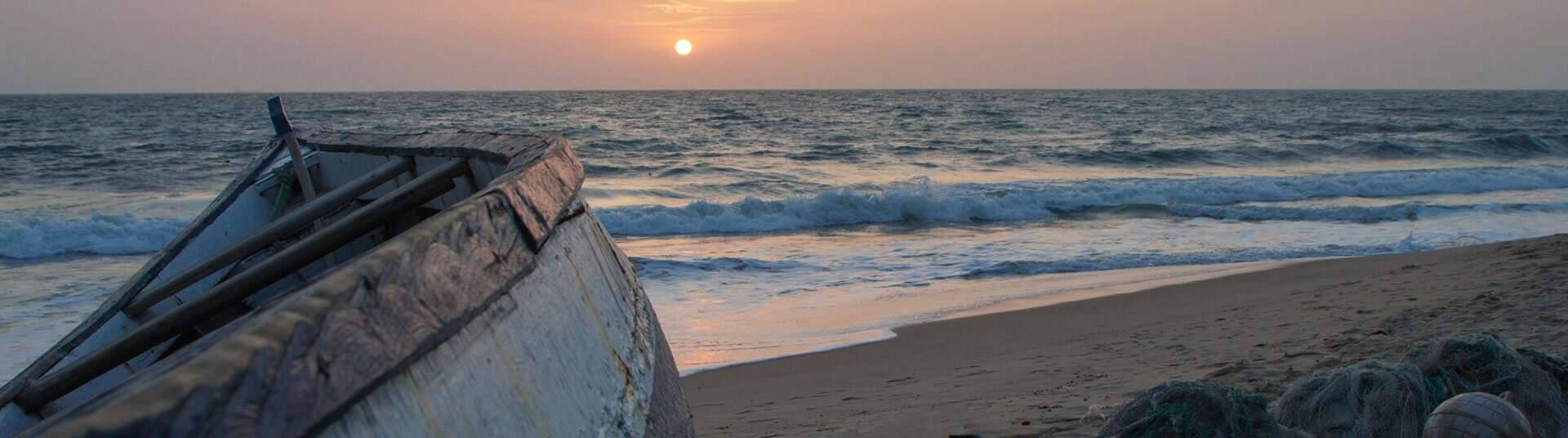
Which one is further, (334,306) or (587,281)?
(587,281)

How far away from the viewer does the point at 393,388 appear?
99 cm

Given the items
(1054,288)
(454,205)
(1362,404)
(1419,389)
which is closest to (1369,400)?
(1362,404)

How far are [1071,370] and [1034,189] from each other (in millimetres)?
12455

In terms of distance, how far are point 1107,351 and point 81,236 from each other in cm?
1201

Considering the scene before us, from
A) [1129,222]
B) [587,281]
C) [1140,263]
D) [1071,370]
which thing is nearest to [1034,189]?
[1129,222]

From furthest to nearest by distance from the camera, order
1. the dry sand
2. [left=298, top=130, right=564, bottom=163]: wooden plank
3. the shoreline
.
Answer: the shoreline
the dry sand
[left=298, top=130, right=564, bottom=163]: wooden plank

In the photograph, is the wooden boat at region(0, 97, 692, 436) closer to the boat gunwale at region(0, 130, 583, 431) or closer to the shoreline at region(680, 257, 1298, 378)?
the boat gunwale at region(0, 130, 583, 431)

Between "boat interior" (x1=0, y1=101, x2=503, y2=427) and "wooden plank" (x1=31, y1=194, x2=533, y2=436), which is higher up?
"wooden plank" (x1=31, y1=194, x2=533, y2=436)

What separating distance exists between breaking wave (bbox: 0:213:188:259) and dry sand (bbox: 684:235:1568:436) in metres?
9.64

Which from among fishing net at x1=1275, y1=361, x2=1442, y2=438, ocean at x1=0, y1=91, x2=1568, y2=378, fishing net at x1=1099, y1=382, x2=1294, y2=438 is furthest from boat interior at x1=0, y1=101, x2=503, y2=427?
fishing net at x1=1275, y1=361, x2=1442, y2=438

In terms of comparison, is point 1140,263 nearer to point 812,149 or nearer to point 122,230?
point 122,230

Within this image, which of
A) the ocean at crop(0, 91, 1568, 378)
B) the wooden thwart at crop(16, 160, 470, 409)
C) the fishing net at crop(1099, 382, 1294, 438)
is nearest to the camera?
the wooden thwart at crop(16, 160, 470, 409)

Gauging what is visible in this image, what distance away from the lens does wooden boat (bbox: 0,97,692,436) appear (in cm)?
77

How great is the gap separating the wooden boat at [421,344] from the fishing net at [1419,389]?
2.30 metres
